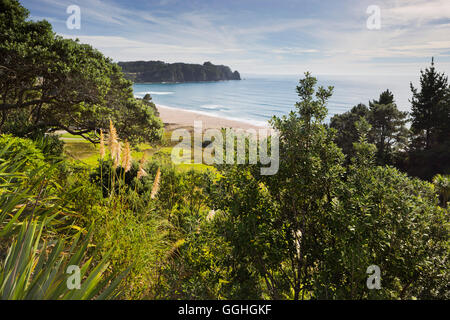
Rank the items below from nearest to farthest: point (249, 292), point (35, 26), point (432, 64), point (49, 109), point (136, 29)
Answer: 1. point (249, 292)
2. point (35, 26)
3. point (136, 29)
4. point (49, 109)
5. point (432, 64)

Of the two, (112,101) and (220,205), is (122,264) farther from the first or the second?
(112,101)

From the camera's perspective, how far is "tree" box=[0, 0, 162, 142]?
9430 millimetres

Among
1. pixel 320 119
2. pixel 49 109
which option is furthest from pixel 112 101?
pixel 320 119

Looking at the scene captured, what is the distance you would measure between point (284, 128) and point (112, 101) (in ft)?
42.0

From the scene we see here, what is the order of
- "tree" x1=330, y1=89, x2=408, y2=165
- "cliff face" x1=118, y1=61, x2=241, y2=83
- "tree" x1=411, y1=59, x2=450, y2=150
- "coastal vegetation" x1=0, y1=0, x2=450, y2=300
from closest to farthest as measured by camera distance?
"coastal vegetation" x1=0, y1=0, x2=450, y2=300 < "tree" x1=411, y1=59, x2=450, y2=150 < "tree" x1=330, y1=89, x2=408, y2=165 < "cliff face" x1=118, y1=61, x2=241, y2=83

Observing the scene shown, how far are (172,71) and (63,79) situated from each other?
584ft

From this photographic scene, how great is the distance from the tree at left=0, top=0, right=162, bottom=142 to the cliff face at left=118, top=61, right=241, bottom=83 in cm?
15116

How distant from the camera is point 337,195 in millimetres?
2393

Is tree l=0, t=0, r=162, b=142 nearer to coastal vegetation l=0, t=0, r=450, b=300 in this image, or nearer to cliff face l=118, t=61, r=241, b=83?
coastal vegetation l=0, t=0, r=450, b=300

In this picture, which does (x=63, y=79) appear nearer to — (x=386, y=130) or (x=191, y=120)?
(x=386, y=130)

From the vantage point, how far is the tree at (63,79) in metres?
9.43

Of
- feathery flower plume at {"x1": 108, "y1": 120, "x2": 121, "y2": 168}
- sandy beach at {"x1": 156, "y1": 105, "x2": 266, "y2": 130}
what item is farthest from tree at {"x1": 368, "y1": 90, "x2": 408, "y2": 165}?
feathery flower plume at {"x1": 108, "y1": 120, "x2": 121, "y2": 168}

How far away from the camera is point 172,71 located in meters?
174

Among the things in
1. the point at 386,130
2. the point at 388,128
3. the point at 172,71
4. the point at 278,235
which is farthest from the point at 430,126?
the point at 172,71
